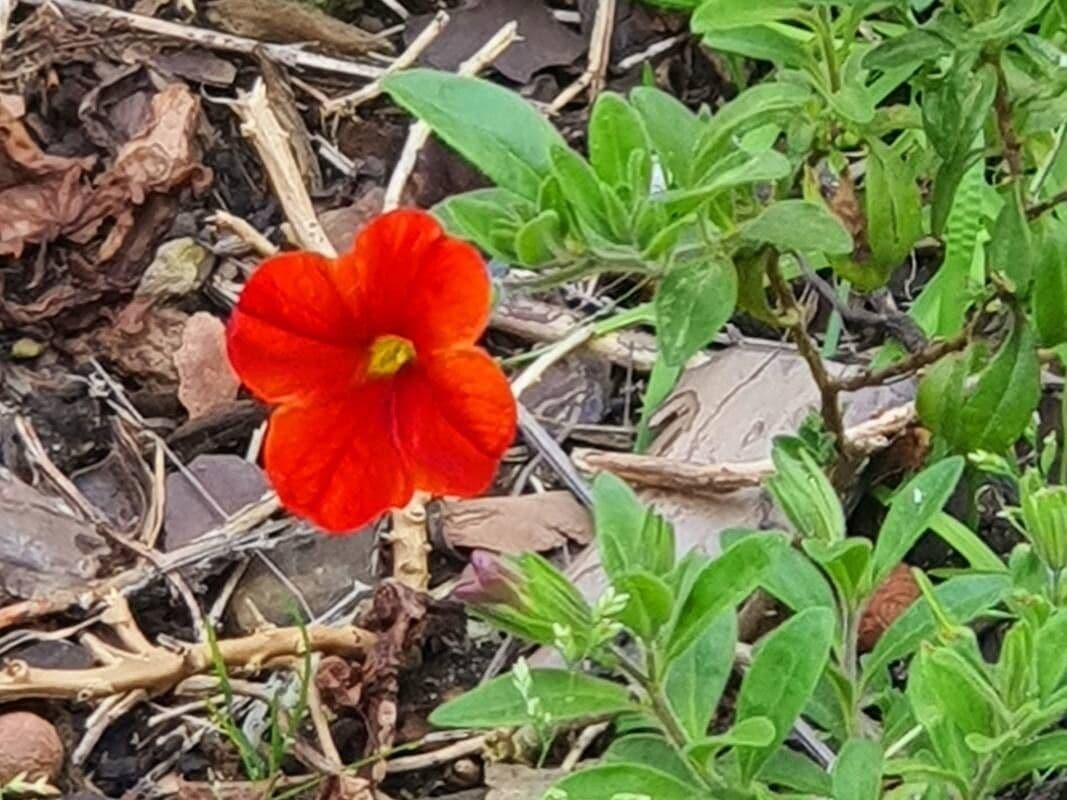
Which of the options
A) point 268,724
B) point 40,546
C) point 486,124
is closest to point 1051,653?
point 486,124

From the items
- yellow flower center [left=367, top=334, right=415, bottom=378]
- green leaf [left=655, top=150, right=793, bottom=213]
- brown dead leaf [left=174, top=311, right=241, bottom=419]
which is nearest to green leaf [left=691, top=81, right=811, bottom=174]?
green leaf [left=655, top=150, right=793, bottom=213]

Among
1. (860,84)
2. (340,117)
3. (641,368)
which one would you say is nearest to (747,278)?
(860,84)

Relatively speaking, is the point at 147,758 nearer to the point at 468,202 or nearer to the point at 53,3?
the point at 468,202

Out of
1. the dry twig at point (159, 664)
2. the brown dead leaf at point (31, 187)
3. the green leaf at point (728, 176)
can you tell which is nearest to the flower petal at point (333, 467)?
the green leaf at point (728, 176)

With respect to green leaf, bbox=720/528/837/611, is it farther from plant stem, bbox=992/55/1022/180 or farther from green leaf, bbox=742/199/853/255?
plant stem, bbox=992/55/1022/180

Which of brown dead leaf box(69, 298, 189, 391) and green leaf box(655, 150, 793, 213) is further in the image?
brown dead leaf box(69, 298, 189, 391)

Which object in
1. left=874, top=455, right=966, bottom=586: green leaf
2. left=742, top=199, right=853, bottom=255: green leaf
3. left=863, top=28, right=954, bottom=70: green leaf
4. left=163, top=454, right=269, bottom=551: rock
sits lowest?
left=163, top=454, right=269, bottom=551: rock

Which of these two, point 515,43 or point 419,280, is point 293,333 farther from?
point 515,43
